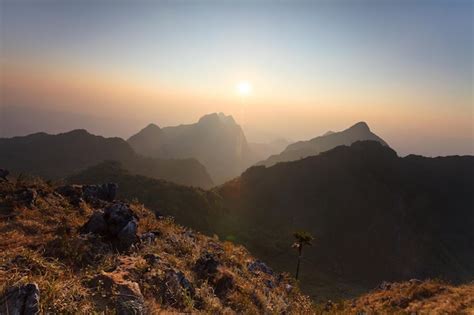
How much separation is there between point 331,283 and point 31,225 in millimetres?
70452

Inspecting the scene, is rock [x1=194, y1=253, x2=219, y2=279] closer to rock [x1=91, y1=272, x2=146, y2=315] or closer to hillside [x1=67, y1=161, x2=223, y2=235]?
rock [x1=91, y1=272, x2=146, y2=315]

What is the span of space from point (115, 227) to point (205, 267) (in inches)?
183

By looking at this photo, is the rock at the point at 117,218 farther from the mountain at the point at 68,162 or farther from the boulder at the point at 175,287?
the mountain at the point at 68,162

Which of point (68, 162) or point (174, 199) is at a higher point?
point (68, 162)

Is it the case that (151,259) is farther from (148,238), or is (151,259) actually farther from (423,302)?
(423,302)

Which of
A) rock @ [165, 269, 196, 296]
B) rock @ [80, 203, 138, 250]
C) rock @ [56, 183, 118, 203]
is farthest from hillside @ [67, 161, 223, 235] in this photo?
rock @ [165, 269, 196, 296]

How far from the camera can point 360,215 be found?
10788cm

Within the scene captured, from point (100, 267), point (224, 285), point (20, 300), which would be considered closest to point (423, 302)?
point (224, 285)

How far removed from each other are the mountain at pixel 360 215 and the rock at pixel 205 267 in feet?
205

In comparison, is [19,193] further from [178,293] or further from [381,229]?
[381,229]

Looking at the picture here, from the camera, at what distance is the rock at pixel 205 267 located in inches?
527

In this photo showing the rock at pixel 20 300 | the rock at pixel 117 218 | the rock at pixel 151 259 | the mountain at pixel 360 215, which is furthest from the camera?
the mountain at pixel 360 215

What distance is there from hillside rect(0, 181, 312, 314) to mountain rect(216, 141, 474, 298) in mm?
62066

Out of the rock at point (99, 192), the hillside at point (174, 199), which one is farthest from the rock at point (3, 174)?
the hillside at point (174, 199)
